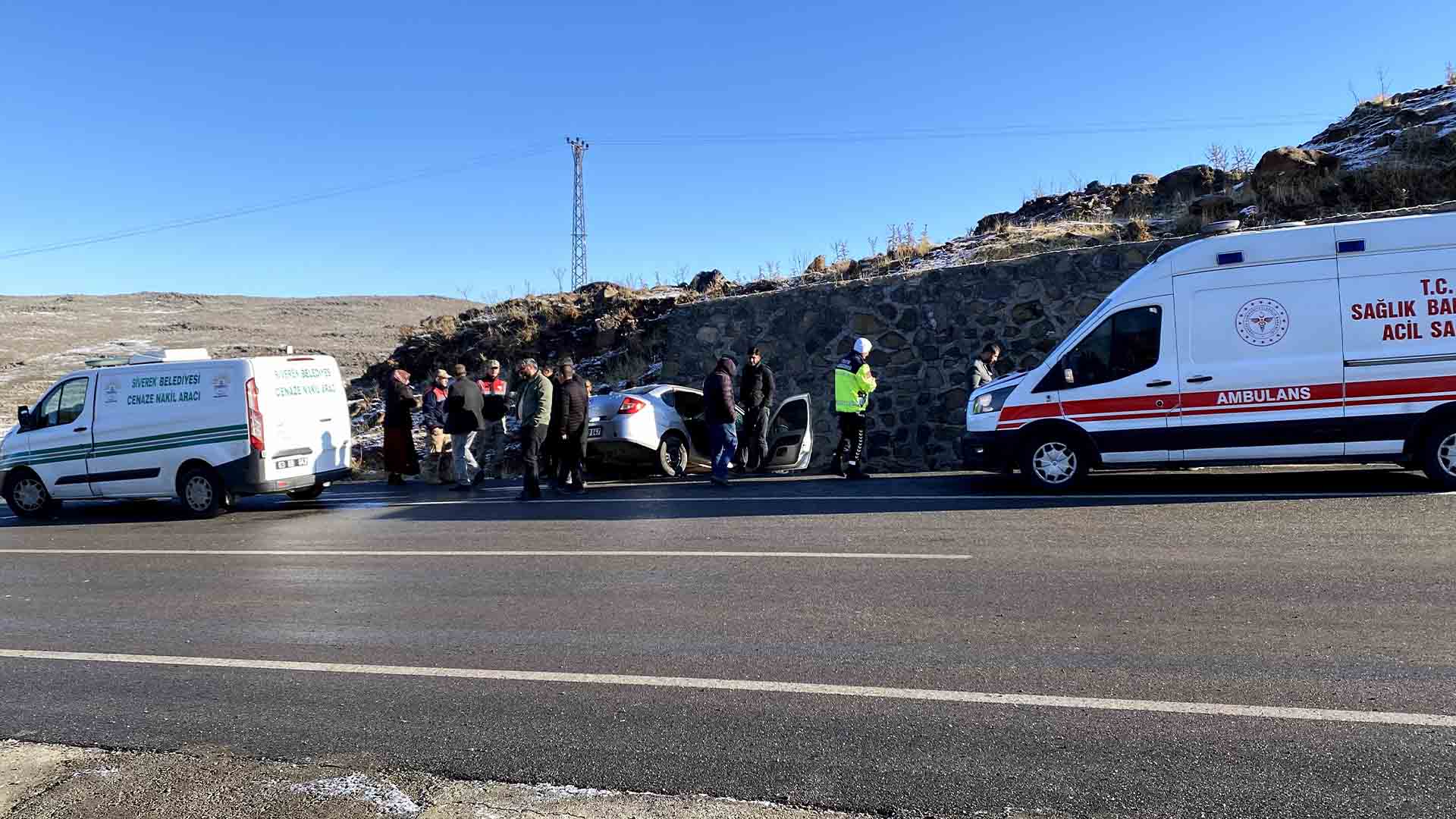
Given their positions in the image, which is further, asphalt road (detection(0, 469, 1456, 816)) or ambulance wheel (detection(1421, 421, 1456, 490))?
ambulance wheel (detection(1421, 421, 1456, 490))

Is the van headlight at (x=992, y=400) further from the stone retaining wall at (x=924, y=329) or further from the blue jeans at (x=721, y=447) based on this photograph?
the stone retaining wall at (x=924, y=329)

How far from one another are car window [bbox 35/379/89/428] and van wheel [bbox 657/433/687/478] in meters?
7.42

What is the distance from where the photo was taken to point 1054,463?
10.9m

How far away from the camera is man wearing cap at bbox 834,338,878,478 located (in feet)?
42.1

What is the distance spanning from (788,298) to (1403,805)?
14.2 metres

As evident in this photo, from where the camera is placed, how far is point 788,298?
17312mm

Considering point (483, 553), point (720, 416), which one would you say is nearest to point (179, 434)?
point (483, 553)

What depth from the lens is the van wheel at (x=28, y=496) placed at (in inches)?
534

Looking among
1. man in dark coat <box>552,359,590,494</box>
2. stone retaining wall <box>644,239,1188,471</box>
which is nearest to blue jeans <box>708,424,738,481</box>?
man in dark coat <box>552,359,590,494</box>

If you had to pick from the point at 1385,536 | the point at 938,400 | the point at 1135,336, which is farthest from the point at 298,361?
the point at 1385,536

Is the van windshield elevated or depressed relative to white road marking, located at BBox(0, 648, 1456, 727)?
elevated

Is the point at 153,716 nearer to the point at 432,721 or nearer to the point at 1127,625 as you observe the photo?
the point at 432,721

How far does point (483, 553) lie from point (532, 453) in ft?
13.0

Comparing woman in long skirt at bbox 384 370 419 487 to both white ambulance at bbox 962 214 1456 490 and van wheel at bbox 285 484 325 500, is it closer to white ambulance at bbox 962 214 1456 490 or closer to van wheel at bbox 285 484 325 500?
van wheel at bbox 285 484 325 500
